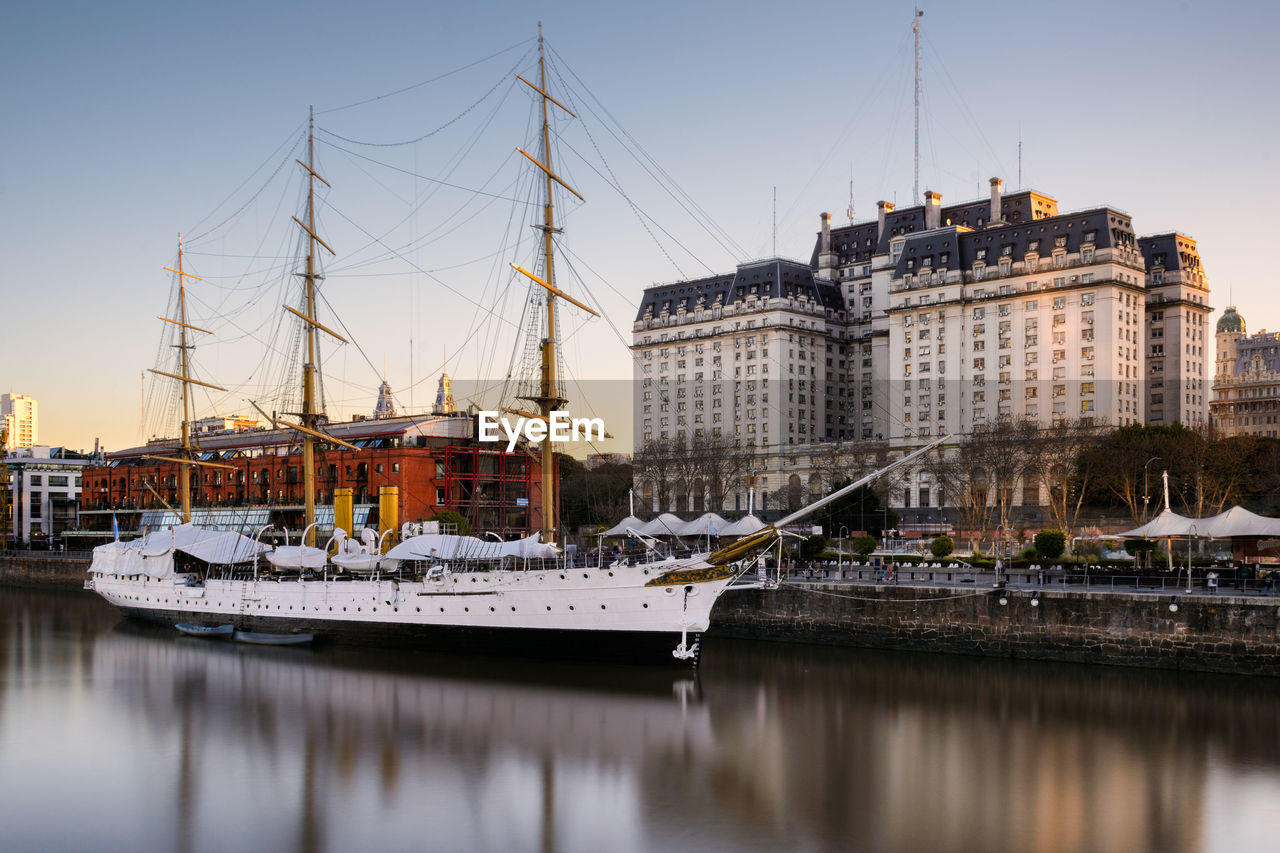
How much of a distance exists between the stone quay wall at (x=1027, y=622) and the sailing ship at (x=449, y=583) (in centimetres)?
342

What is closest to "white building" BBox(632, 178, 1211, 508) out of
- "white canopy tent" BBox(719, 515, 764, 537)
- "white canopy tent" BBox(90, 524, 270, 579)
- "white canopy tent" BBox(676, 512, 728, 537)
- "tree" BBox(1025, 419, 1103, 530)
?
"tree" BBox(1025, 419, 1103, 530)

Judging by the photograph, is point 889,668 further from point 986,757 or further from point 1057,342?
point 1057,342

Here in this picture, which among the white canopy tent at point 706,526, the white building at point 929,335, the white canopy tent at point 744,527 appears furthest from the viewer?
the white building at point 929,335

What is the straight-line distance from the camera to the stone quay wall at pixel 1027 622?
39500mm

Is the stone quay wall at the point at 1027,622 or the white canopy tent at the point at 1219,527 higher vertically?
the white canopy tent at the point at 1219,527

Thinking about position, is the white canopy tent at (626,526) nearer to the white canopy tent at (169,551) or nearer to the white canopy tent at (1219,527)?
the white canopy tent at (169,551)

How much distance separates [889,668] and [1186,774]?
51.8ft

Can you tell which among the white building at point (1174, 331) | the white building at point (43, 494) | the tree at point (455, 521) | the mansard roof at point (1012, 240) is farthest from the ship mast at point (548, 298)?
the white building at point (43, 494)

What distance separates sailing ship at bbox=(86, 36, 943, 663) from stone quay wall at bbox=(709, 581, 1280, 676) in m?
3.42

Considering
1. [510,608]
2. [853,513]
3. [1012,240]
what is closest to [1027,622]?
[510,608]

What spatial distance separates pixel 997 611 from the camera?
44.9 meters

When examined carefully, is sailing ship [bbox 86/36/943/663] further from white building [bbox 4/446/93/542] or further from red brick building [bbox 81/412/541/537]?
white building [bbox 4/446/93/542]

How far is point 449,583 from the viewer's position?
1902 inches

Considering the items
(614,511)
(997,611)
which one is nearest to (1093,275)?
(614,511)
